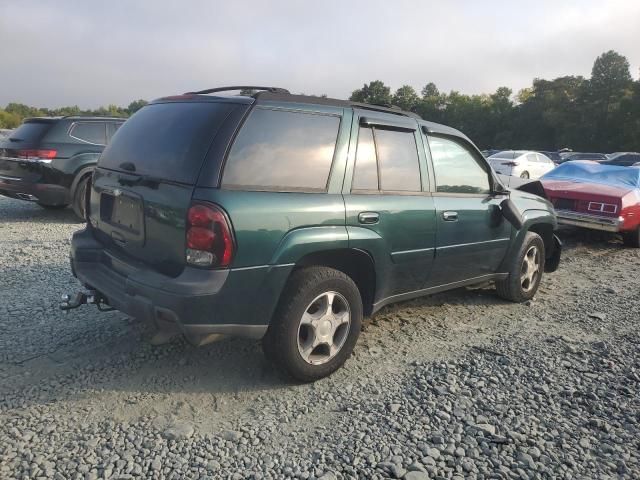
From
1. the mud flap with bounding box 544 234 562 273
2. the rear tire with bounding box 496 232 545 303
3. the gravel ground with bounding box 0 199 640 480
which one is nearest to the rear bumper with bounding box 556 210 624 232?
the mud flap with bounding box 544 234 562 273

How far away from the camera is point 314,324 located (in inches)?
125

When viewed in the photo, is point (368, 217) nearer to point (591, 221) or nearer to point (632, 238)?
point (591, 221)

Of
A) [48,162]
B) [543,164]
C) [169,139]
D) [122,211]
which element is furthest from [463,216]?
[543,164]

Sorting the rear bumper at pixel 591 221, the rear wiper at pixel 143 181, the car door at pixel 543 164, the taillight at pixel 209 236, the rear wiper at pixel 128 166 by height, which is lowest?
the rear bumper at pixel 591 221

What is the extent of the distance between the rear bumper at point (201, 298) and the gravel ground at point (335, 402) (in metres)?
0.54

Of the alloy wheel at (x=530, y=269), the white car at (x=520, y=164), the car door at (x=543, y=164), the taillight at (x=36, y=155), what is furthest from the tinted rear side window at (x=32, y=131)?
the car door at (x=543, y=164)

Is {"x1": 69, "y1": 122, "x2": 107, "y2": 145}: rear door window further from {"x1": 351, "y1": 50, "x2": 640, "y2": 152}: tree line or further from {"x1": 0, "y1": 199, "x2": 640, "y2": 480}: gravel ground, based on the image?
{"x1": 351, "y1": 50, "x2": 640, "y2": 152}: tree line

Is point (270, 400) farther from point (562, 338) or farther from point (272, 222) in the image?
point (562, 338)

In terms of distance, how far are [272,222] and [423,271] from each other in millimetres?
1552

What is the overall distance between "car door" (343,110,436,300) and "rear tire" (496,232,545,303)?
4.77 feet

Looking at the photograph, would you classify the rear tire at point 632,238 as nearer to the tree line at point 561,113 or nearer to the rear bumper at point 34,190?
the rear bumper at point 34,190

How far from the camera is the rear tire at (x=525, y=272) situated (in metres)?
4.95

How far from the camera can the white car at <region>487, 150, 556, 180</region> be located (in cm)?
1873

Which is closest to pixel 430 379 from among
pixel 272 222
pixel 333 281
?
pixel 333 281
